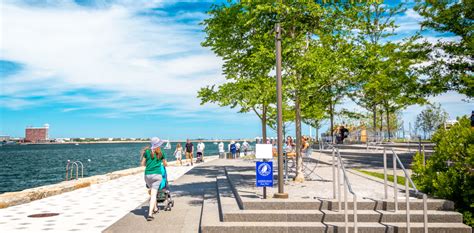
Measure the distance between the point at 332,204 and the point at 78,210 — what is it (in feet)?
24.0

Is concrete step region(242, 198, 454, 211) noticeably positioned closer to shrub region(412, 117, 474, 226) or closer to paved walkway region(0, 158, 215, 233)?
shrub region(412, 117, 474, 226)

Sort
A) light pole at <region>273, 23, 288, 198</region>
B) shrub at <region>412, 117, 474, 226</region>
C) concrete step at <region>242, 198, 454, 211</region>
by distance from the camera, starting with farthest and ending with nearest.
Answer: light pole at <region>273, 23, 288, 198</region>, concrete step at <region>242, 198, 454, 211</region>, shrub at <region>412, 117, 474, 226</region>

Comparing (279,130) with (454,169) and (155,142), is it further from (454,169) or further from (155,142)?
(454,169)

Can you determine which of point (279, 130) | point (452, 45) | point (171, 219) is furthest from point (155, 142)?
point (452, 45)

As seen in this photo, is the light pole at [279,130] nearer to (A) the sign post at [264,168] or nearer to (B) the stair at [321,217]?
(A) the sign post at [264,168]

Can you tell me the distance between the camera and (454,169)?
31.7 feet

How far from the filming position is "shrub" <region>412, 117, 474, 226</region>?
9102 millimetres

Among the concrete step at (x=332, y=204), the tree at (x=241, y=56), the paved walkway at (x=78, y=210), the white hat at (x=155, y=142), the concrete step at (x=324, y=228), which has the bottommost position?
the paved walkway at (x=78, y=210)

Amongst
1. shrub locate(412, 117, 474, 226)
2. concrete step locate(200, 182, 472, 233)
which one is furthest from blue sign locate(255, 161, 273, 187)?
shrub locate(412, 117, 474, 226)

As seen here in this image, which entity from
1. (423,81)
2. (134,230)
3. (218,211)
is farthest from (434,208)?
(423,81)

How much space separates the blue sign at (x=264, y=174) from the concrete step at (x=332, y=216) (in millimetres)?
989

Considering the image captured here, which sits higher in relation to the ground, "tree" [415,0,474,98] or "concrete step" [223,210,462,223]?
"tree" [415,0,474,98]

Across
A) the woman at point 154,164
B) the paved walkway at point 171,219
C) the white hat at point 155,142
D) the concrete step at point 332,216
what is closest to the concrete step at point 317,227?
the concrete step at point 332,216

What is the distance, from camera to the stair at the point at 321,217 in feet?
28.1
